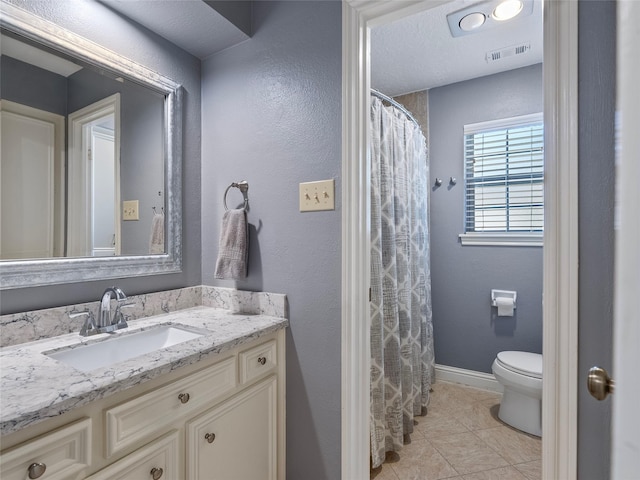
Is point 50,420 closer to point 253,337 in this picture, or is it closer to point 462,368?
point 253,337

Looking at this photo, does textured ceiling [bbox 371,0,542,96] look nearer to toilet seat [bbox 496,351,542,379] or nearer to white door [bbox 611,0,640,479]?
white door [bbox 611,0,640,479]

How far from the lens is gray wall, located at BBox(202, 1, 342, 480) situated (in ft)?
4.38

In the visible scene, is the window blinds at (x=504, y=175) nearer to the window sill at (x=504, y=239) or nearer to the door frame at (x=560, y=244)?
the window sill at (x=504, y=239)

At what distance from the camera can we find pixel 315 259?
1.37m

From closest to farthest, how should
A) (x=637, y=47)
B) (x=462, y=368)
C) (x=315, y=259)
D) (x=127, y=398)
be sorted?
(x=637, y=47) → (x=127, y=398) → (x=315, y=259) → (x=462, y=368)

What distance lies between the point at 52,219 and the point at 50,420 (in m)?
0.78

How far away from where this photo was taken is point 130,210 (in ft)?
4.75

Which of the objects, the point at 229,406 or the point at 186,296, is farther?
the point at 186,296

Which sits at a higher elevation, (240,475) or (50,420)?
(50,420)

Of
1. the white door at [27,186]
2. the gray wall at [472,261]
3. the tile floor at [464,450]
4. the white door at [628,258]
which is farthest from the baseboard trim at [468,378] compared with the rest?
the white door at [27,186]

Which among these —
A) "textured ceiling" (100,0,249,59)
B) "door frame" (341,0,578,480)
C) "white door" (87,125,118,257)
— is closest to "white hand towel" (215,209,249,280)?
"white door" (87,125,118,257)

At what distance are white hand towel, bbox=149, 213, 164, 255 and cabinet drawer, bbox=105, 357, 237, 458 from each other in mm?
704

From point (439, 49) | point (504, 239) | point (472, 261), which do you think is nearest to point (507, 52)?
point (439, 49)

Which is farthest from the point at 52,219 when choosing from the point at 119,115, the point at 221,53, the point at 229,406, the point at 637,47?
the point at 637,47
